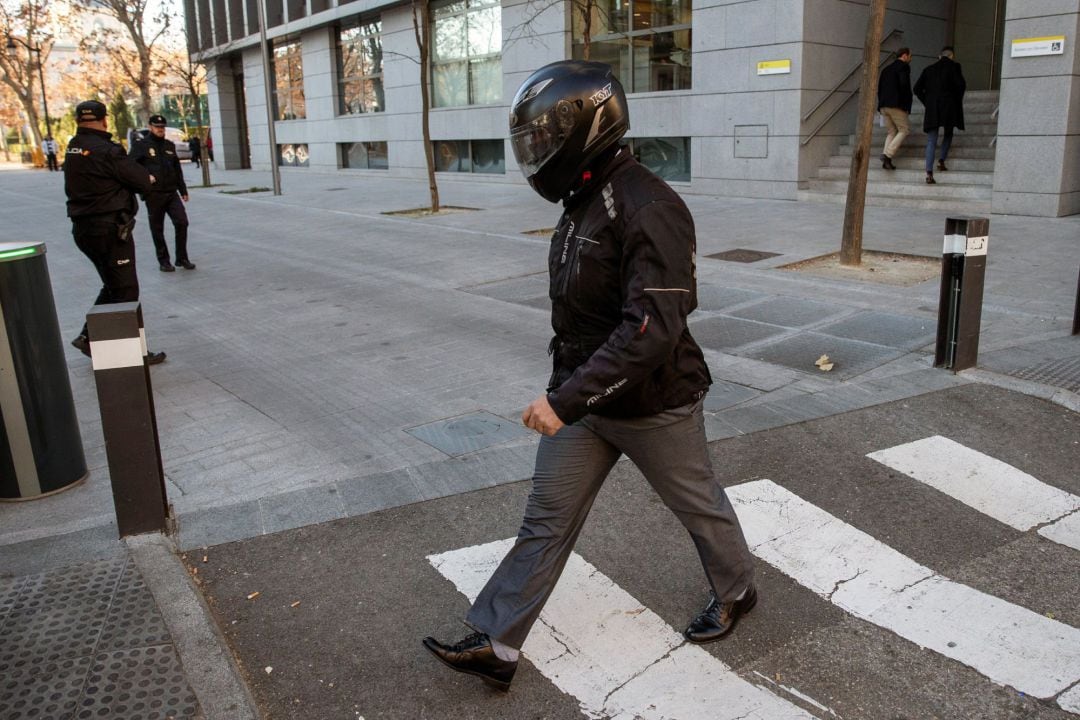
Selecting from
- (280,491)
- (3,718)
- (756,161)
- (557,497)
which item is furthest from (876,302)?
(756,161)

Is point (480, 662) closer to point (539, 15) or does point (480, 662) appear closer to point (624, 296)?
point (624, 296)

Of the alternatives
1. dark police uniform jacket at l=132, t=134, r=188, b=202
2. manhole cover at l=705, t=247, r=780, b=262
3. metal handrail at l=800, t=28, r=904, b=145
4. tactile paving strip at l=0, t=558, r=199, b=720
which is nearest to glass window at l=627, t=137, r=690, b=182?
metal handrail at l=800, t=28, r=904, b=145

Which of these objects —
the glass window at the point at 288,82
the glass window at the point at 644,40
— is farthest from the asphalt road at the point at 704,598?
the glass window at the point at 288,82

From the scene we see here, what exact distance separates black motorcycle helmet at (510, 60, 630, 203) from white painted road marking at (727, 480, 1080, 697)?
2.03 metres

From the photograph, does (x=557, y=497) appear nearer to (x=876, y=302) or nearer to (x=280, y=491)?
(x=280, y=491)

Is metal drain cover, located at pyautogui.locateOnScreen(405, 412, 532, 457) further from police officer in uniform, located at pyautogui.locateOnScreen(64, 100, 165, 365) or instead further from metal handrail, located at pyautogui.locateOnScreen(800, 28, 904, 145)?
metal handrail, located at pyautogui.locateOnScreen(800, 28, 904, 145)

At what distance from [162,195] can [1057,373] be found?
898 centimetres

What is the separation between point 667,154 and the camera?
1944 cm

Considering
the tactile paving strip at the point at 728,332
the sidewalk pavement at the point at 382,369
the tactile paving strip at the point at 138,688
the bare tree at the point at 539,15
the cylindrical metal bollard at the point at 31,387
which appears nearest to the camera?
the tactile paving strip at the point at 138,688

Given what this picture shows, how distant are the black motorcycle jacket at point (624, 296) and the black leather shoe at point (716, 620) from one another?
0.88 m

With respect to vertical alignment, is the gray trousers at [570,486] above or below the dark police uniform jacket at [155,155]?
below

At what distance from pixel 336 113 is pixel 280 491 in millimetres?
28505

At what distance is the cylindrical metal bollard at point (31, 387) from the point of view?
4.58 meters

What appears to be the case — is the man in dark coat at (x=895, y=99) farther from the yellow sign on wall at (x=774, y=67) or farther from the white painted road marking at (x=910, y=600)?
the white painted road marking at (x=910, y=600)
